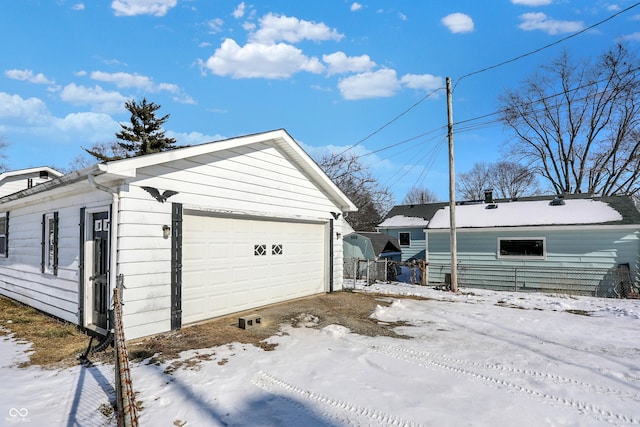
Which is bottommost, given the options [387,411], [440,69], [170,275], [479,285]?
[479,285]

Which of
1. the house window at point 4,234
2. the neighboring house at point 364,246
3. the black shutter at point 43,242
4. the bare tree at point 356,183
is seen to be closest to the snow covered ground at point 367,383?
the black shutter at point 43,242

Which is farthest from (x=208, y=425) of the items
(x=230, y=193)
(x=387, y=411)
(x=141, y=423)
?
(x=230, y=193)

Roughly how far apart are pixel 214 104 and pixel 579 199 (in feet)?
56.0

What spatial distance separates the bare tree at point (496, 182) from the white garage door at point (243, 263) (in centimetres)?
2911

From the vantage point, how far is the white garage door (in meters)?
6.65

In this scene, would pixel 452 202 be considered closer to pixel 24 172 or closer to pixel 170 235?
pixel 170 235

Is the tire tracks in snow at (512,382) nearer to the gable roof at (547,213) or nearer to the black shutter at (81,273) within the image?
the black shutter at (81,273)

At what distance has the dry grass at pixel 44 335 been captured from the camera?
4.93m

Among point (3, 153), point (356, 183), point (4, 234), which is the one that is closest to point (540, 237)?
point (4, 234)

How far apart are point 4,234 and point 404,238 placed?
19442 mm

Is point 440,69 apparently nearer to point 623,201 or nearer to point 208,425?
point 623,201

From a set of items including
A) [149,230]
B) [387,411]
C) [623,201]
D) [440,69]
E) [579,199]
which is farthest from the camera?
[579,199]

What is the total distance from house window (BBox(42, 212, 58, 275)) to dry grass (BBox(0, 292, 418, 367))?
1.10 metres

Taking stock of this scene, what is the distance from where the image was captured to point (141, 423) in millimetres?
3076
